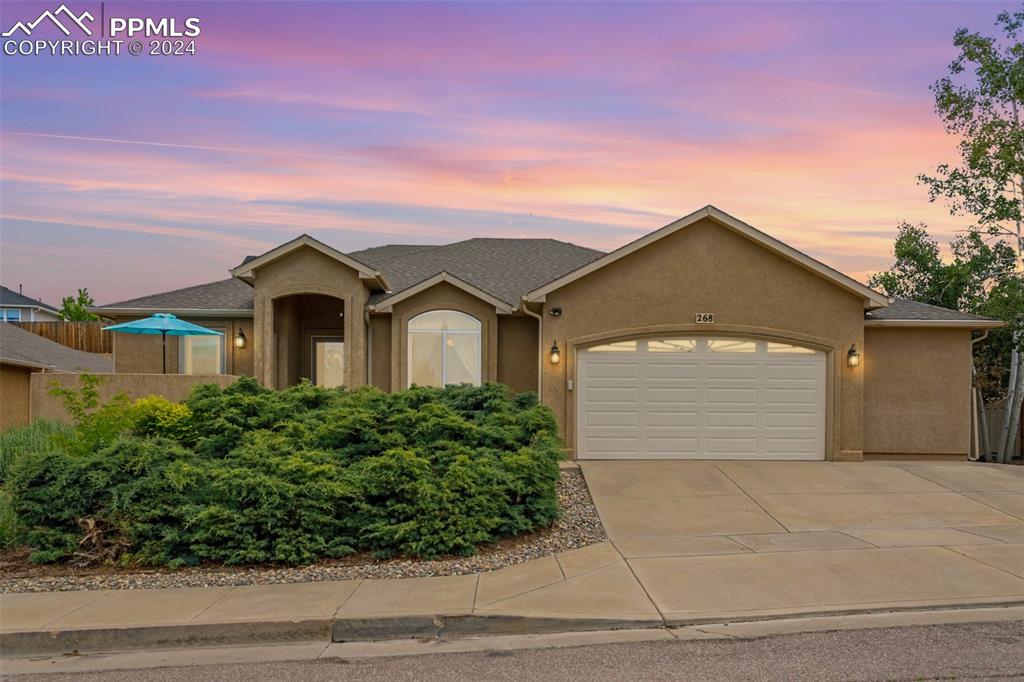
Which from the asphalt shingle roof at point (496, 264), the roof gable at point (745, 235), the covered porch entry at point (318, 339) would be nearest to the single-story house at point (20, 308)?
the covered porch entry at point (318, 339)

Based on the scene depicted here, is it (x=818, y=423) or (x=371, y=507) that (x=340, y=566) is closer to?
(x=371, y=507)

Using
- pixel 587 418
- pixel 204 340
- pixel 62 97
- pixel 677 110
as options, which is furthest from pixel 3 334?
pixel 677 110

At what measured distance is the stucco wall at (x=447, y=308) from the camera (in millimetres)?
15234

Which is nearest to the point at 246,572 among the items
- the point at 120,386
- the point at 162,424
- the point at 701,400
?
the point at 162,424

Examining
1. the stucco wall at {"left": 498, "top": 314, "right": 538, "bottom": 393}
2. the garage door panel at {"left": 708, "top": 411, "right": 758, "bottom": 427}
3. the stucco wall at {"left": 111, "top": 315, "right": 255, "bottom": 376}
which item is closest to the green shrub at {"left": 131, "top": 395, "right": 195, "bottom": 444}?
the stucco wall at {"left": 111, "top": 315, "right": 255, "bottom": 376}

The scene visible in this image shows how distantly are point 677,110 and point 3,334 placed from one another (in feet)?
61.0

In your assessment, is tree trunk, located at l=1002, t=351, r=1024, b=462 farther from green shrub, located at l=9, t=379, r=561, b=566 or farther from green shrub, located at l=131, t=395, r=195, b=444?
green shrub, located at l=131, t=395, r=195, b=444

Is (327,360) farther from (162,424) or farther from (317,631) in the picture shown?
(317,631)

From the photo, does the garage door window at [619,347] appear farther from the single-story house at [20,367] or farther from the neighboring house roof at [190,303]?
the single-story house at [20,367]

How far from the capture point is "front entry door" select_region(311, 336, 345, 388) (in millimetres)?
18266

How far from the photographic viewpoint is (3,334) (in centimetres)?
1941

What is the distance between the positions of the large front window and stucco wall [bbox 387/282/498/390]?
439 cm

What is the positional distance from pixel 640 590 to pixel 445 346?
9.41m

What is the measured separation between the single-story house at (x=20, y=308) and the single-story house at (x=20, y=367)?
2879 cm
